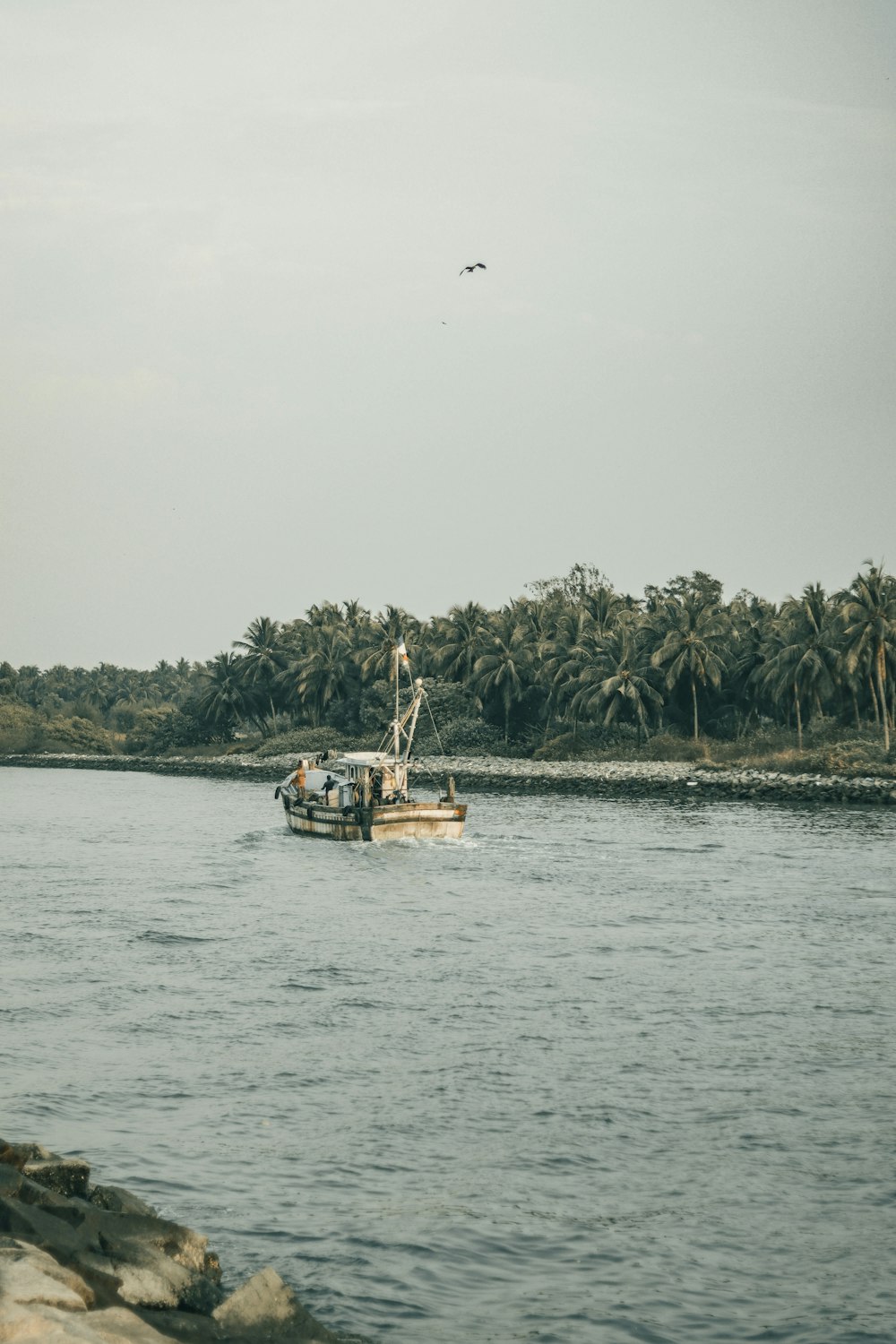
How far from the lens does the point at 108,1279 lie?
9.60 metres

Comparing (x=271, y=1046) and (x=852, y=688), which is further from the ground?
(x=852, y=688)

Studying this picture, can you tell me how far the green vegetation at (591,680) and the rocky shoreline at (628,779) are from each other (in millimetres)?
2700

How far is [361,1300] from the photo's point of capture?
11.5 m

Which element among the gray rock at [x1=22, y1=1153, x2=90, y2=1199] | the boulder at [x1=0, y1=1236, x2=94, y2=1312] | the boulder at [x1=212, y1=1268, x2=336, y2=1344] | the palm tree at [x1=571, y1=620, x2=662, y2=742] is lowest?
the boulder at [x1=212, y1=1268, x2=336, y2=1344]

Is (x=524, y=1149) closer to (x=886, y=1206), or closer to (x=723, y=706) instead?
(x=886, y=1206)

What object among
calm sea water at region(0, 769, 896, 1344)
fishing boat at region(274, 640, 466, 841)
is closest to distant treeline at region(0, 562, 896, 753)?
fishing boat at region(274, 640, 466, 841)

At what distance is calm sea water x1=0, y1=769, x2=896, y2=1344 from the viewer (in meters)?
11.9

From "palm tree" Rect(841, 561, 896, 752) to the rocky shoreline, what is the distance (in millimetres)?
6861

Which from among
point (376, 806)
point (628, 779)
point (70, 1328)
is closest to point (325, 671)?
point (628, 779)

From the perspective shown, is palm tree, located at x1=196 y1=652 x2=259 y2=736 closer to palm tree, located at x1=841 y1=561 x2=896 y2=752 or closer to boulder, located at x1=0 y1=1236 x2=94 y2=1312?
palm tree, located at x1=841 y1=561 x2=896 y2=752

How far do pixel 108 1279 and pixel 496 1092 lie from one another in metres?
8.36

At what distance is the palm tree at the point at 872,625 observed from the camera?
259ft

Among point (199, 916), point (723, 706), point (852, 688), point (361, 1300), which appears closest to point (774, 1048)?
point (361, 1300)

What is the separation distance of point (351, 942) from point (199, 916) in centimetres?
572
